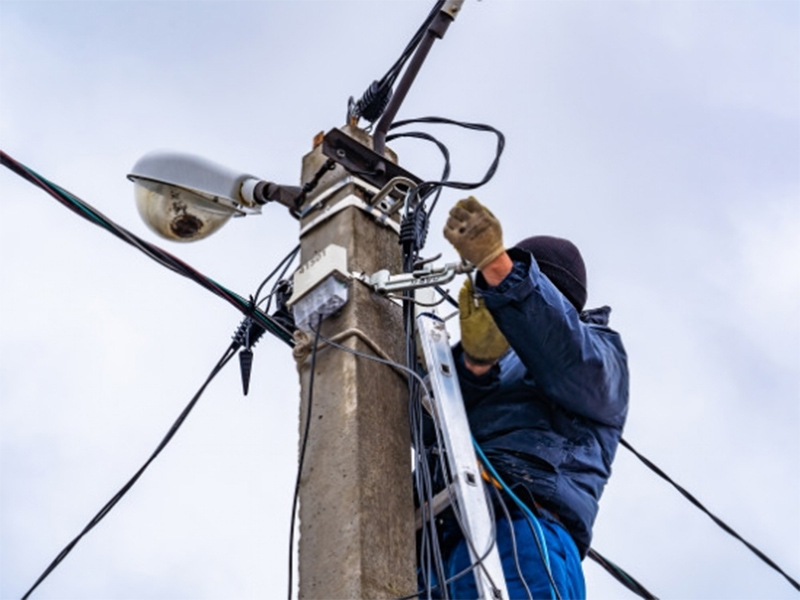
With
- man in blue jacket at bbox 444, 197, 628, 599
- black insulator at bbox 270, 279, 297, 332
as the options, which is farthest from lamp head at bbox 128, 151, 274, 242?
man in blue jacket at bbox 444, 197, 628, 599

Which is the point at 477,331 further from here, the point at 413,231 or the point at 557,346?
the point at 413,231

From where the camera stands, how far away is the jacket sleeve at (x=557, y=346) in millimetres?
4613

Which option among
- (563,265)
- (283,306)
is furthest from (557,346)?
(283,306)

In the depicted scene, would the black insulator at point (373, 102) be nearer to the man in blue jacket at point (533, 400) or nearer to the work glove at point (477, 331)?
the man in blue jacket at point (533, 400)

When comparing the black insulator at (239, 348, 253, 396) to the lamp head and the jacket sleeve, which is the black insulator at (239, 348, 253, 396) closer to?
the lamp head

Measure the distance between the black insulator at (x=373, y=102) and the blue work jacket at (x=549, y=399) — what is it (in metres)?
1.24

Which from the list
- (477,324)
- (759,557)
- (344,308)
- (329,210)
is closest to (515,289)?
(477,324)

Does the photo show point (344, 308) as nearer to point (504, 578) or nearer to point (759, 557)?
point (504, 578)

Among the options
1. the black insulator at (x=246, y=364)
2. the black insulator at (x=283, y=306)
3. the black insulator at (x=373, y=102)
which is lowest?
the black insulator at (x=246, y=364)

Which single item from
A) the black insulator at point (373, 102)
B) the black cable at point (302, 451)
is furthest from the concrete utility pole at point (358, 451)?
the black insulator at point (373, 102)

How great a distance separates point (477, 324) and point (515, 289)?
343 mm

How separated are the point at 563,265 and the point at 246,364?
129 cm

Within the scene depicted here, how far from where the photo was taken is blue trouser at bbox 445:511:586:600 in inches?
182

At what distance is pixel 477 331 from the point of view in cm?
491
